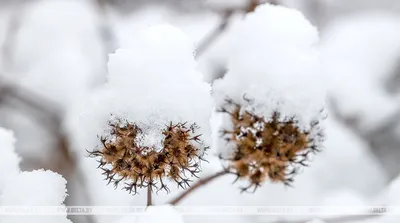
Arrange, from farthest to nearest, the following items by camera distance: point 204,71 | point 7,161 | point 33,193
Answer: point 204,71
point 7,161
point 33,193

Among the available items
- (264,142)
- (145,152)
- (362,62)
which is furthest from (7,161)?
(362,62)

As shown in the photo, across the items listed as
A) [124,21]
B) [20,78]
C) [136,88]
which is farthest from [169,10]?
[136,88]

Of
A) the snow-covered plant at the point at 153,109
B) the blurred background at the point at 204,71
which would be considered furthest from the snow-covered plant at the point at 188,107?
the blurred background at the point at 204,71

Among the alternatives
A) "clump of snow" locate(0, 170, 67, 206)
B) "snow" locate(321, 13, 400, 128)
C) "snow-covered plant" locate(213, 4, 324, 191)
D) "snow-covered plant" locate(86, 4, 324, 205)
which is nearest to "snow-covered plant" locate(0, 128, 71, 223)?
"clump of snow" locate(0, 170, 67, 206)

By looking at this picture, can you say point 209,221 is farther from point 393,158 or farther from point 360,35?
point 360,35

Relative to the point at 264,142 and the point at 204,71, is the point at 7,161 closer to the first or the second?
the point at 264,142
